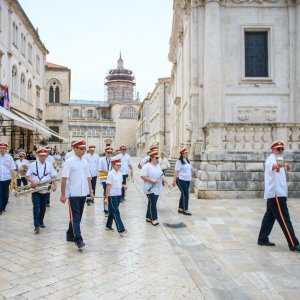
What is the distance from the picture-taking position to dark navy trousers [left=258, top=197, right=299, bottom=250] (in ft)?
19.9

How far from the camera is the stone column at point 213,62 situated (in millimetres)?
13586

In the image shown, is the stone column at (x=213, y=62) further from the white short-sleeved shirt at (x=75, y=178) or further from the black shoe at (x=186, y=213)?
the white short-sleeved shirt at (x=75, y=178)

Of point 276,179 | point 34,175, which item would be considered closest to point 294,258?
point 276,179

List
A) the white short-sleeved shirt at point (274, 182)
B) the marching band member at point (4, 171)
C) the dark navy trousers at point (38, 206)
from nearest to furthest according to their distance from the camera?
the white short-sleeved shirt at point (274, 182) < the dark navy trousers at point (38, 206) < the marching band member at point (4, 171)

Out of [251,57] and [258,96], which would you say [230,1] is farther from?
[258,96]

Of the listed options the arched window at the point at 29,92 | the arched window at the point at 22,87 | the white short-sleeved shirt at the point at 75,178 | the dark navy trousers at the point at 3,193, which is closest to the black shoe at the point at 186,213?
the white short-sleeved shirt at the point at 75,178

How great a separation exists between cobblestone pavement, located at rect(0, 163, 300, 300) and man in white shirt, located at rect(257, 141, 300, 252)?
0.24m

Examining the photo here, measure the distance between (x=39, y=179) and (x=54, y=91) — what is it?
3955 cm

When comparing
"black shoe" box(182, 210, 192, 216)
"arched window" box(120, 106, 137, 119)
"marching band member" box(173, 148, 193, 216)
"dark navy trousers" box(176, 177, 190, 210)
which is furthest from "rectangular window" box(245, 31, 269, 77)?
"arched window" box(120, 106, 137, 119)

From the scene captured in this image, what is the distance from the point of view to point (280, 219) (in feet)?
20.1

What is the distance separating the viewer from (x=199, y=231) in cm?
751

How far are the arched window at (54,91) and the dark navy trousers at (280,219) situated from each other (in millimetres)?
41660

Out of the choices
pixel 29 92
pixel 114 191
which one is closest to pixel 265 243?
pixel 114 191

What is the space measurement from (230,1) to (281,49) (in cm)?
265
